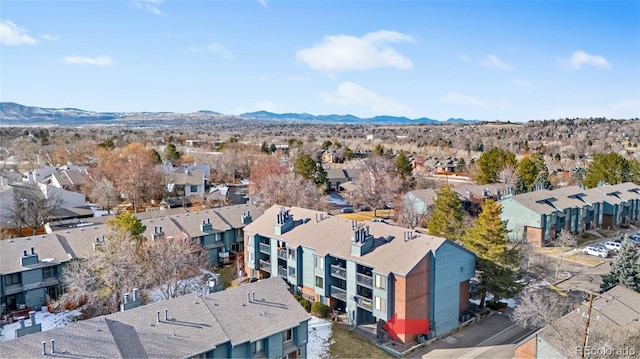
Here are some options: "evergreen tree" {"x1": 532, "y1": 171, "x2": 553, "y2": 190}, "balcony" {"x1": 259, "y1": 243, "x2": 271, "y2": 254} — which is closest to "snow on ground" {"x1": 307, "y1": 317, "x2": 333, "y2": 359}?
"balcony" {"x1": 259, "y1": 243, "x2": 271, "y2": 254}

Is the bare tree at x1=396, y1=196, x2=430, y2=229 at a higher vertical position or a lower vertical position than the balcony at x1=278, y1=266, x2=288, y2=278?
higher

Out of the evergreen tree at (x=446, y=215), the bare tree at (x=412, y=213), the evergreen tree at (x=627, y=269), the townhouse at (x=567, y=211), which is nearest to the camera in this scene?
the evergreen tree at (x=627, y=269)

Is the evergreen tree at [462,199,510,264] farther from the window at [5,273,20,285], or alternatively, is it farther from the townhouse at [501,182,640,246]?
the window at [5,273,20,285]

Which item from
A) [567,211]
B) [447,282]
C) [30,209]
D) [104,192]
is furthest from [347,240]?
[104,192]

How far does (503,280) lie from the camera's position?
3622cm

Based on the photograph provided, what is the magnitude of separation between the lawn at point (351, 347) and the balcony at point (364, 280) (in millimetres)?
3738

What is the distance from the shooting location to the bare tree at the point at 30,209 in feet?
183

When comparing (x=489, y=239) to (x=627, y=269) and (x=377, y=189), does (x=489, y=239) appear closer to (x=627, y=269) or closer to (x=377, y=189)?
(x=627, y=269)

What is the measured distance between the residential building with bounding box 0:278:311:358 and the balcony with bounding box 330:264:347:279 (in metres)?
7.57

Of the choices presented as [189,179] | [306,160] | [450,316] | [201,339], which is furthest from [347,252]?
[189,179]

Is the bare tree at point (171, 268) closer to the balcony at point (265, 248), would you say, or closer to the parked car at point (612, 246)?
the balcony at point (265, 248)

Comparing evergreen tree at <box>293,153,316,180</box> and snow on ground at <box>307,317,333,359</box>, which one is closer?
snow on ground at <box>307,317,333,359</box>

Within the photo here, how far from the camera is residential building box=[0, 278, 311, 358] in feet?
69.8

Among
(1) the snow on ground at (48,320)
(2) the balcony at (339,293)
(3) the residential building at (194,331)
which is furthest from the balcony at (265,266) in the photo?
(1) the snow on ground at (48,320)
